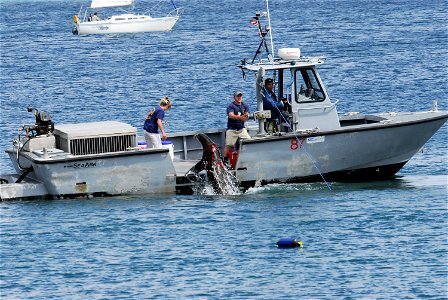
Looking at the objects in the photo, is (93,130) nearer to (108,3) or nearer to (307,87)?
(307,87)

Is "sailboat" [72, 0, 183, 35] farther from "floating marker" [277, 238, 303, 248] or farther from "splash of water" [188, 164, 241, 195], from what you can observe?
"floating marker" [277, 238, 303, 248]

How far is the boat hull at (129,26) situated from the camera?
291 ft

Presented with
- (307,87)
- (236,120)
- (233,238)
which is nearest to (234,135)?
(236,120)

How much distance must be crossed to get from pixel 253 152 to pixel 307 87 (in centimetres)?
188

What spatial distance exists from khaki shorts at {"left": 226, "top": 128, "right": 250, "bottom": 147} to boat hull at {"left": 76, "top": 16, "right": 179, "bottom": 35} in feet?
205

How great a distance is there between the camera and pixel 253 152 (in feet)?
86.0

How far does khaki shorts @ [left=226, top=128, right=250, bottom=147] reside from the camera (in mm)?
26484

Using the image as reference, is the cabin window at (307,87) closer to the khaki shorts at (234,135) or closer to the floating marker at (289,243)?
the khaki shorts at (234,135)

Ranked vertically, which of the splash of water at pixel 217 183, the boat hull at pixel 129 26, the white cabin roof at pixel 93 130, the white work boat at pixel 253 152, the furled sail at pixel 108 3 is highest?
the furled sail at pixel 108 3

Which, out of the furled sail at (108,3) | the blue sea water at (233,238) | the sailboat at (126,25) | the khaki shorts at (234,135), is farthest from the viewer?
the furled sail at (108,3)

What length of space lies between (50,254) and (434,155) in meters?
12.3

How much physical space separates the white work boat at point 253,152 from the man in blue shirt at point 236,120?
0.20 m

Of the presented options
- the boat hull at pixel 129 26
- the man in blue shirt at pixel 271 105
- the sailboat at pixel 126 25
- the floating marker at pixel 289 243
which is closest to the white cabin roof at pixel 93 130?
the man in blue shirt at pixel 271 105

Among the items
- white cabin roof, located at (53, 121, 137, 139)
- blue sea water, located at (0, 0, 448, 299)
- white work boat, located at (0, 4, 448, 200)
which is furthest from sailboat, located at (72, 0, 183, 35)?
white cabin roof, located at (53, 121, 137, 139)
